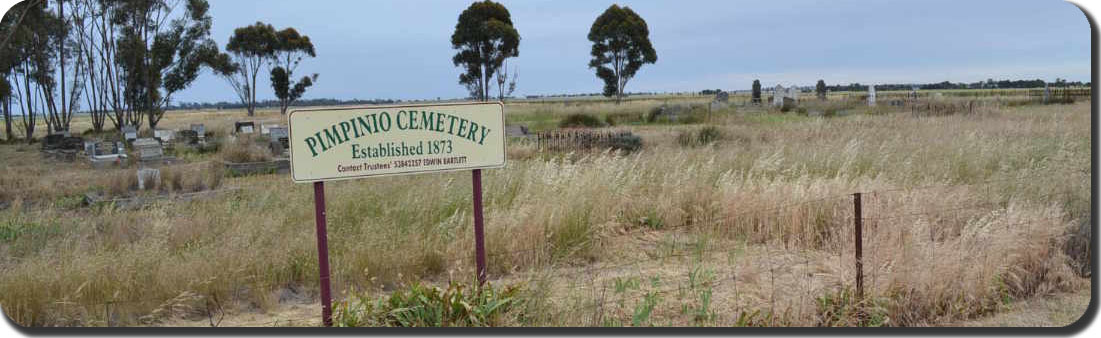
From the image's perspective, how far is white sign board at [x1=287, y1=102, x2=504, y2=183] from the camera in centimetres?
412

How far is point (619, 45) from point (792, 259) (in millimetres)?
51771

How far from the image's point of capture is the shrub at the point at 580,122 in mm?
28361

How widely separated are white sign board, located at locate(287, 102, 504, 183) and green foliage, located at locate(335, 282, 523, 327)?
27.9 inches

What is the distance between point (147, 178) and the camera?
12.7 meters

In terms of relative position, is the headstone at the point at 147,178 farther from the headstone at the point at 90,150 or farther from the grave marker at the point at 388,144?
the grave marker at the point at 388,144

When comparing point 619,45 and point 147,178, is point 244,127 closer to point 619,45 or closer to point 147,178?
point 147,178

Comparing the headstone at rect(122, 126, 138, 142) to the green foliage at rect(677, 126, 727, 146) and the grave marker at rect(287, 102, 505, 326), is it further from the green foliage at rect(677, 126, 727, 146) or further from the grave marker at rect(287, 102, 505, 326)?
the grave marker at rect(287, 102, 505, 326)

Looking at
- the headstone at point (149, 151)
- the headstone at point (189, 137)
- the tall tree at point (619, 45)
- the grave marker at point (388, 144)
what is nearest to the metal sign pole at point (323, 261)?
the grave marker at point (388, 144)

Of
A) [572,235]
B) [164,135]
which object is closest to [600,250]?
[572,235]

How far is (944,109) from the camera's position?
24406 mm

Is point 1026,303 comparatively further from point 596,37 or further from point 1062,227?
point 596,37

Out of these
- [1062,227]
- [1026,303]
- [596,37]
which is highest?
[596,37]

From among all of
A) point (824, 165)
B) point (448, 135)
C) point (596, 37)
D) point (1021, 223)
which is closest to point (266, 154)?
point (824, 165)

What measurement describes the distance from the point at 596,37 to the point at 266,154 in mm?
41165
